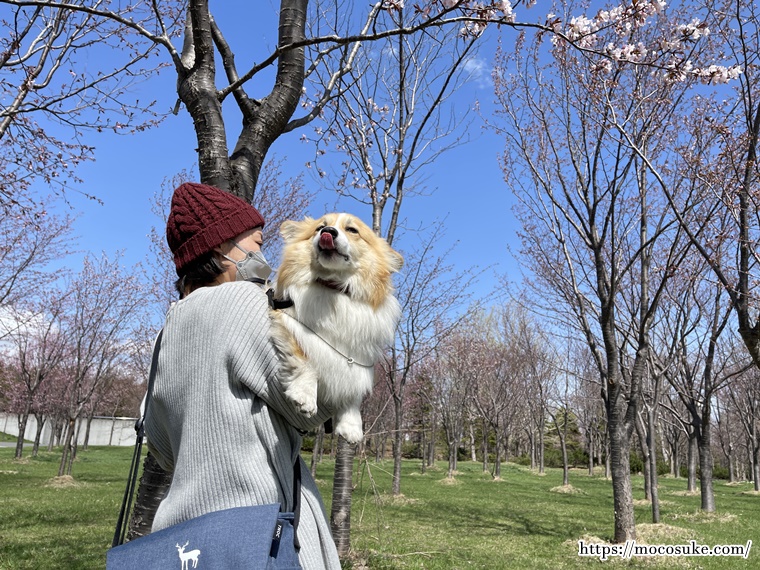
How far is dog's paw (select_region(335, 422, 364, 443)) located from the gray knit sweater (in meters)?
0.14

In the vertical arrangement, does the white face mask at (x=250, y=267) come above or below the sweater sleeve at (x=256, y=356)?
above

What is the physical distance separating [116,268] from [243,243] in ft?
61.4

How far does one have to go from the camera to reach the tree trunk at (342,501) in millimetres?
6309

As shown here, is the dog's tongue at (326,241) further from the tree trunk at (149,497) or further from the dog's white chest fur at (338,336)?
the tree trunk at (149,497)

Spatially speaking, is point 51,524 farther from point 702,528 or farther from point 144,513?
point 702,528

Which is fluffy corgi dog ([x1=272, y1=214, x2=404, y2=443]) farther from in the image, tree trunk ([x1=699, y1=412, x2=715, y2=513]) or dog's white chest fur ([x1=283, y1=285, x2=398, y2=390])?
tree trunk ([x1=699, y1=412, x2=715, y2=513])

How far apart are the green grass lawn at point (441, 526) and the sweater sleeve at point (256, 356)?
3.88m

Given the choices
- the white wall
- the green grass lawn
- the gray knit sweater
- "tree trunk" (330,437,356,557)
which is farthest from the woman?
the white wall

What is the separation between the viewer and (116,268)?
1842 cm

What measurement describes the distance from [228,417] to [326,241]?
2.01 ft

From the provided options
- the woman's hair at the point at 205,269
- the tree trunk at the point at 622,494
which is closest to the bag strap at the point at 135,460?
the woman's hair at the point at 205,269

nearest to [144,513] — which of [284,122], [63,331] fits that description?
[284,122]

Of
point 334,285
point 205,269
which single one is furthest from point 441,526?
point 205,269

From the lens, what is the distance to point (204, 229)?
162 cm
